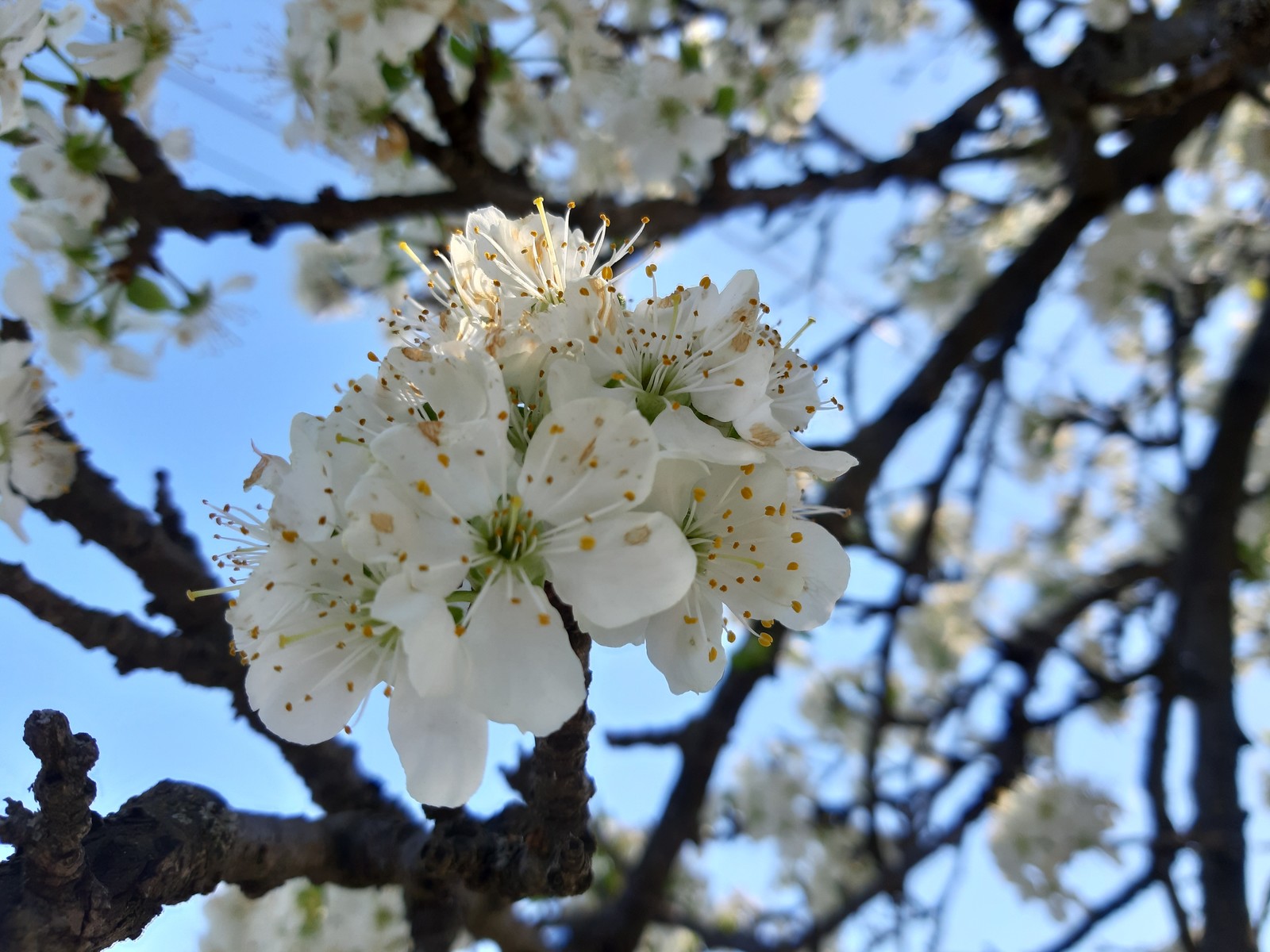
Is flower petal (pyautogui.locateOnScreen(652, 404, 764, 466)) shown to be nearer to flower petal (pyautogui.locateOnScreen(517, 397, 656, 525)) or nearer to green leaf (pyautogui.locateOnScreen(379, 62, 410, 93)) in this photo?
flower petal (pyautogui.locateOnScreen(517, 397, 656, 525))

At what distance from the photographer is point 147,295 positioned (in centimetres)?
166

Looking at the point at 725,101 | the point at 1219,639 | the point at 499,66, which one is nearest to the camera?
the point at 499,66

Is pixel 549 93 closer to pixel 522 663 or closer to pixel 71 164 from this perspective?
pixel 71 164

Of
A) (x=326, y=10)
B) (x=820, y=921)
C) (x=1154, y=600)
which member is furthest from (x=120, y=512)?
(x=1154, y=600)

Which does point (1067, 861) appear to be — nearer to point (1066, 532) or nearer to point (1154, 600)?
point (1154, 600)

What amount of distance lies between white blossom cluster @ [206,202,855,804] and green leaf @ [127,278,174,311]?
1028mm

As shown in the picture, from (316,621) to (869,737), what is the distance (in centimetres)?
201

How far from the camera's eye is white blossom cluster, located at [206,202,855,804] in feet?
2.24

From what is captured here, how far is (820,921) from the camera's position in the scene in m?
2.19

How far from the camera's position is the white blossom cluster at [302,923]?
171cm

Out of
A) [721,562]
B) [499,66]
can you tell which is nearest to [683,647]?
[721,562]

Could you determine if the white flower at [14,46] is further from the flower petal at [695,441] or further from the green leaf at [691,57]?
the green leaf at [691,57]

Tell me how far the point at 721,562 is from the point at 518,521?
21 centimetres

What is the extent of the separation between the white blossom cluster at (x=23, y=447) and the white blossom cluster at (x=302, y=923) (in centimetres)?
95
